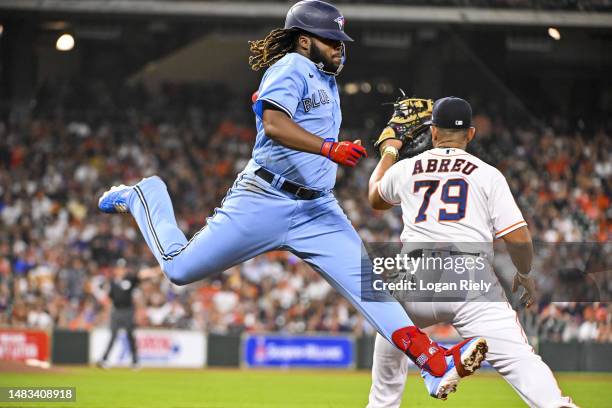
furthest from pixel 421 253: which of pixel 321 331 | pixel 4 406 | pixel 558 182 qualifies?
pixel 558 182

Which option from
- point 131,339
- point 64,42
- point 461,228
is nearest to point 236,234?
point 461,228

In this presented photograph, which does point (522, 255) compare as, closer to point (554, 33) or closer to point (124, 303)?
point (124, 303)

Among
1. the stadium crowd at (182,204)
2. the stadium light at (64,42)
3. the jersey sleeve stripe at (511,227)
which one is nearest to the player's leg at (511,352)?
the jersey sleeve stripe at (511,227)

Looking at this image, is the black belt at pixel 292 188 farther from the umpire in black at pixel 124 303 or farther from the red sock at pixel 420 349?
the umpire in black at pixel 124 303

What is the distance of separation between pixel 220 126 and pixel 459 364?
70.7ft

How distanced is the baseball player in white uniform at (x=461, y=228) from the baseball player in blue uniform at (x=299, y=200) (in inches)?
12.4

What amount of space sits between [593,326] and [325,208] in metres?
13.4

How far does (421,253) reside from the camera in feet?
18.6

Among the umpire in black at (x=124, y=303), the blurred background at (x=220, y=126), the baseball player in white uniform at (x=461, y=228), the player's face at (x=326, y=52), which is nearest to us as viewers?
the baseball player in white uniform at (x=461, y=228)

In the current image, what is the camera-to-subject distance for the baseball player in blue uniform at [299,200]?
5.50 metres

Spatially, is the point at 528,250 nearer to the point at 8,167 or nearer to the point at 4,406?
the point at 4,406

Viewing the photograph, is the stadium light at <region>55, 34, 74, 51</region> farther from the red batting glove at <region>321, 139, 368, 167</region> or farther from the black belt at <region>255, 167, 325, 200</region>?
the red batting glove at <region>321, 139, 368, 167</region>

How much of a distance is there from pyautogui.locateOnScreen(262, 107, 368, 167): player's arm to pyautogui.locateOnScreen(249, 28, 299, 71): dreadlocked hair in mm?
653

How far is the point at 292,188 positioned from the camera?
5.66m
